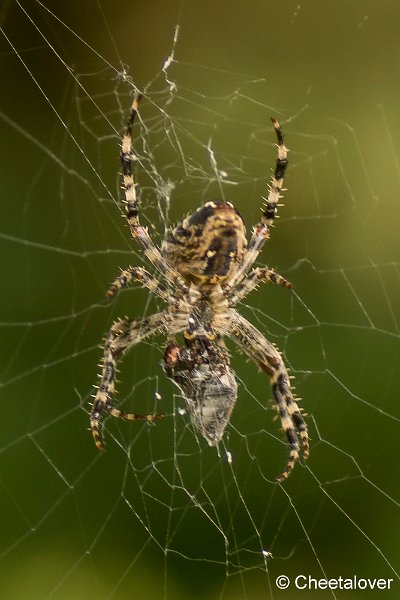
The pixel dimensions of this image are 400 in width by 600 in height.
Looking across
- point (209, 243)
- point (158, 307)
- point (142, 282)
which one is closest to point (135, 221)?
point (142, 282)

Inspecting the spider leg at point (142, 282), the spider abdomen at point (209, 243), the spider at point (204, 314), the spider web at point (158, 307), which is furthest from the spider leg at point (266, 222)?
the spider web at point (158, 307)

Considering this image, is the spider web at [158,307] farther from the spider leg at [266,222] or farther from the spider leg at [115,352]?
the spider leg at [266,222]

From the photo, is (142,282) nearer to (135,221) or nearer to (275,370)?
(135,221)

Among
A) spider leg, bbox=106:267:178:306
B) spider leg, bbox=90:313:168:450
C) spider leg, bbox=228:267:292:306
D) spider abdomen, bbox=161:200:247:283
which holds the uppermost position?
spider abdomen, bbox=161:200:247:283

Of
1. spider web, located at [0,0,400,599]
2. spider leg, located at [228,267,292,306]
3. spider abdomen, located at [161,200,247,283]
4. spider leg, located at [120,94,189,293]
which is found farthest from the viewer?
spider web, located at [0,0,400,599]

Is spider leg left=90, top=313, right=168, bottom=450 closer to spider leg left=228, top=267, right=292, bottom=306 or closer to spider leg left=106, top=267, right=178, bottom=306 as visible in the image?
spider leg left=106, top=267, right=178, bottom=306

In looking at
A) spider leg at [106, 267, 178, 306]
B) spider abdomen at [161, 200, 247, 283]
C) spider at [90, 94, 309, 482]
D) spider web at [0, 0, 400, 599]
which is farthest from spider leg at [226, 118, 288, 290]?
spider web at [0, 0, 400, 599]

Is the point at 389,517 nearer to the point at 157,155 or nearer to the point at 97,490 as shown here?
the point at 97,490
